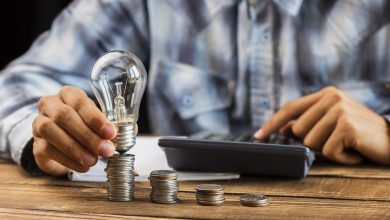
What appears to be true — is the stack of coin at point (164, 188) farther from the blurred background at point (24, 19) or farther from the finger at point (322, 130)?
the blurred background at point (24, 19)

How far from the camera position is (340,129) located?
108 cm

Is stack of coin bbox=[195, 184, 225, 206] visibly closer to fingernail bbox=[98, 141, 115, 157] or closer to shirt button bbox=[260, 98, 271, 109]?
fingernail bbox=[98, 141, 115, 157]

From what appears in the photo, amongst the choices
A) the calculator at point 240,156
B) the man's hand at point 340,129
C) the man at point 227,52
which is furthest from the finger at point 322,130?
the man at point 227,52

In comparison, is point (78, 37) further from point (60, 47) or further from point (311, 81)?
point (311, 81)

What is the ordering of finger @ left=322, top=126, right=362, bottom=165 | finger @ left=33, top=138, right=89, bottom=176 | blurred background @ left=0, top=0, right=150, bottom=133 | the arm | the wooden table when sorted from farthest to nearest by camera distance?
blurred background @ left=0, top=0, right=150, bottom=133 < the arm < finger @ left=322, top=126, right=362, bottom=165 < finger @ left=33, top=138, right=89, bottom=176 < the wooden table

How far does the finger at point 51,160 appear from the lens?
904 mm

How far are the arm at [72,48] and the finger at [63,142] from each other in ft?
1.09

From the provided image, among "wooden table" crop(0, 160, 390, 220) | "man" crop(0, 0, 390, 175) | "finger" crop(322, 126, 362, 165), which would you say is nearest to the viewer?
"wooden table" crop(0, 160, 390, 220)

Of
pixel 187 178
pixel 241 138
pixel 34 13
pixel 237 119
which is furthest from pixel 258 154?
pixel 34 13

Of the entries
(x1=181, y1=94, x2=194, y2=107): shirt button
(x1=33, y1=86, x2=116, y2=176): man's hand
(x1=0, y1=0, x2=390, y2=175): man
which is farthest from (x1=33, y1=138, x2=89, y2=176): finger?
(x1=181, y1=94, x2=194, y2=107): shirt button

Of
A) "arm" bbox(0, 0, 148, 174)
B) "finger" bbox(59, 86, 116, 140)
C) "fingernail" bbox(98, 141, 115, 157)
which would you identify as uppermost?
"arm" bbox(0, 0, 148, 174)

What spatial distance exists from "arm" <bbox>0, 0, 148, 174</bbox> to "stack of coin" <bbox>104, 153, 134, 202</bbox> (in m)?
0.45

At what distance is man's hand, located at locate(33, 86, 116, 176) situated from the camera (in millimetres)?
838

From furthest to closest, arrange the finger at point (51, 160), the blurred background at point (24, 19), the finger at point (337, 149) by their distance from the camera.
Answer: the blurred background at point (24, 19), the finger at point (337, 149), the finger at point (51, 160)
